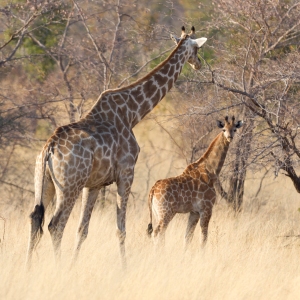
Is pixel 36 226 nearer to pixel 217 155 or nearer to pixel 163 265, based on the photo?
pixel 163 265

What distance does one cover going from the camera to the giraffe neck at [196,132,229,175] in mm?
9555

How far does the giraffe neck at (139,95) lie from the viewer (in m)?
8.47

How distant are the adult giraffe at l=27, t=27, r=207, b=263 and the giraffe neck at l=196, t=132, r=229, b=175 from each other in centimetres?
99

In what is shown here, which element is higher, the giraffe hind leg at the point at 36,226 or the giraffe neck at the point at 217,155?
the giraffe neck at the point at 217,155

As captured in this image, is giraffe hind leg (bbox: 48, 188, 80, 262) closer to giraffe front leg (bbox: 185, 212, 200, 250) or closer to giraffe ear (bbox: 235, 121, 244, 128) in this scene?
→ giraffe front leg (bbox: 185, 212, 200, 250)

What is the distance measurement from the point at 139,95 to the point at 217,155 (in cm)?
138

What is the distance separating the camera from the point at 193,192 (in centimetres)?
929

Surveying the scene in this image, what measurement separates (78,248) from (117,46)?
570cm

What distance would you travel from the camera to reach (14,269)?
6.98 meters

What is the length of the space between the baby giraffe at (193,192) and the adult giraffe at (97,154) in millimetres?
690

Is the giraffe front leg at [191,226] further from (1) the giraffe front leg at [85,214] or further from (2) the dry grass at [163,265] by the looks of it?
Result: (1) the giraffe front leg at [85,214]

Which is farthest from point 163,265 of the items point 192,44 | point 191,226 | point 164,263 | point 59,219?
point 192,44

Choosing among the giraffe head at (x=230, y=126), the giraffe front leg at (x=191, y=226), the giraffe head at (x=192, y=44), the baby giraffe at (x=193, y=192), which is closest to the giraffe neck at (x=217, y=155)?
the baby giraffe at (x=193, y=192)

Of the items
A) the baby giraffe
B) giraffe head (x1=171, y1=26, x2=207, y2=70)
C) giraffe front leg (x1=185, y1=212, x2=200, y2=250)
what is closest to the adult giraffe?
giraffe head (x1=171, y1=26, x2=207, y2=70)
